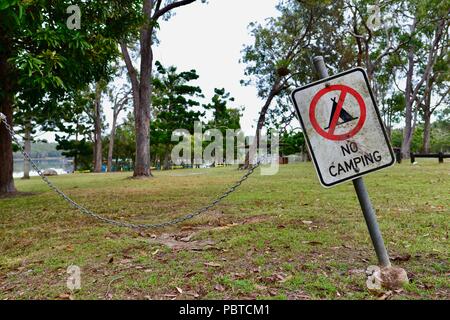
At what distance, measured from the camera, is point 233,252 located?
3.07 m

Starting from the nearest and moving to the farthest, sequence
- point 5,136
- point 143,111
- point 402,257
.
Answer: point 402,257
point 5,136
point 143,111

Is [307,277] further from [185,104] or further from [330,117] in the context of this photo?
[185,104]

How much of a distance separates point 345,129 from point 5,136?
28.6ft

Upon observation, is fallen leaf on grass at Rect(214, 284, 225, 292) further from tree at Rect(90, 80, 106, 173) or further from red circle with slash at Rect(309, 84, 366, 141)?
tree at Rect(90, 80, 106, 173)

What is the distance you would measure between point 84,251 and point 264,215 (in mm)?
2383

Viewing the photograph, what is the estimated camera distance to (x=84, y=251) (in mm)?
3250

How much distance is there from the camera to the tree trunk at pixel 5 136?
23.6 ft

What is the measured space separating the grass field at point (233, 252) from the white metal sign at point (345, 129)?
0.80 meters

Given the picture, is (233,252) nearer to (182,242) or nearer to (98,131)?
(182,242)

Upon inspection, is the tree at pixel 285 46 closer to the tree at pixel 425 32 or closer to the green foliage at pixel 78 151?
the tree at pixel 425 32

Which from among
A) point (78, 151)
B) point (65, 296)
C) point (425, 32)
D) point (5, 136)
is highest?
point (425, 32)

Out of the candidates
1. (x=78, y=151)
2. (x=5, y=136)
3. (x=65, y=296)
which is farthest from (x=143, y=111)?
(x=78, y=151)

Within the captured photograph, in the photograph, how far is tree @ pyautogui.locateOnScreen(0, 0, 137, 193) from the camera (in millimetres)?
4777

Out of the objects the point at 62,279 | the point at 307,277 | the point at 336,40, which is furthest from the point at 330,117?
the point at 336,40
